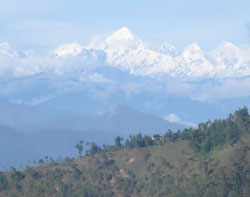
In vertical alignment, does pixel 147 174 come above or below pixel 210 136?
below

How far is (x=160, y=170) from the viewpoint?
52500 millimetres

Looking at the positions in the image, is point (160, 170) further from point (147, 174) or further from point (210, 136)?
point (210, 136)

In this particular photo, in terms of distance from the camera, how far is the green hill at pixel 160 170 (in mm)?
45647

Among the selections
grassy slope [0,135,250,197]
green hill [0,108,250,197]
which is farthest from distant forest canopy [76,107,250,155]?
grassy slope [0,135,250,197]

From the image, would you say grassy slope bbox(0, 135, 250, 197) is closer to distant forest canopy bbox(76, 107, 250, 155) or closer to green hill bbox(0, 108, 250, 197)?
green hill bbox(0, 108, 250, 197)

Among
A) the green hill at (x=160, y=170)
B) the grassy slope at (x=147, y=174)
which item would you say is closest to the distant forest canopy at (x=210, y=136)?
the green hill at (x=160, y=170)

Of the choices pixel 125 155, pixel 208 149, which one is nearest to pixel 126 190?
pixel 125 155

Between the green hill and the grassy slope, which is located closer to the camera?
the grassy slope

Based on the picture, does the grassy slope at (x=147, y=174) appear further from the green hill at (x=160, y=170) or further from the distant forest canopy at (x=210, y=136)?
the distant forest canopy at (x=210, y=136)

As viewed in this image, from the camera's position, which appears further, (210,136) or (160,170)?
(210,136)

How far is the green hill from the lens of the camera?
45.6m

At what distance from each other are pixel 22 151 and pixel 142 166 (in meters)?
119

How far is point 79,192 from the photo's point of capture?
51.0 metres

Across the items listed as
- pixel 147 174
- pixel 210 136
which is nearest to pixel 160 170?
pixel 147 174
